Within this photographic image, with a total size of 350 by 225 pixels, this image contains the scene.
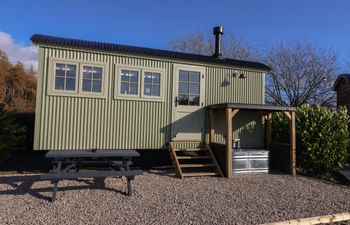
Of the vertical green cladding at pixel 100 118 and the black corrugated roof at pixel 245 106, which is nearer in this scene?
the vertical green cladding at pixel 100 118

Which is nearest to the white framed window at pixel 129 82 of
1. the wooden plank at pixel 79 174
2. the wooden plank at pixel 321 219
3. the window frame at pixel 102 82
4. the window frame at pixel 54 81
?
the window frame at pixel 102 82

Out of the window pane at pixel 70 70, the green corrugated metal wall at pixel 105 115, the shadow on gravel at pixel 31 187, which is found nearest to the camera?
the shadow on gravel at pixel 31 187

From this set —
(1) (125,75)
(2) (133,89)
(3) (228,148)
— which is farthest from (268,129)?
(1) (125,75)

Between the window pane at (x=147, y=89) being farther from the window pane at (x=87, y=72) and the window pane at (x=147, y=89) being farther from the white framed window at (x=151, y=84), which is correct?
the window pane at (x=87, y=72)

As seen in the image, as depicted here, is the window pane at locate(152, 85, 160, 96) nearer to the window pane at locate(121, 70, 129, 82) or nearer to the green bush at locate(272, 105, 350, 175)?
the window pane at locate(121, 70, 129, 82)

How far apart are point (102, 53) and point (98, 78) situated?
661mm

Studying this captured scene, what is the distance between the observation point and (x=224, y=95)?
915 centimetres

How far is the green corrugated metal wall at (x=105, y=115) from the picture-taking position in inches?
290

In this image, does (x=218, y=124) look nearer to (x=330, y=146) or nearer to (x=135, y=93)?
(x=135, y=93)

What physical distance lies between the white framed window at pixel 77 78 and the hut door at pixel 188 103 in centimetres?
207

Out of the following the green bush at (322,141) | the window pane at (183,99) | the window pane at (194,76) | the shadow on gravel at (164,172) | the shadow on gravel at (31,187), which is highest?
the window pane at (194,76)

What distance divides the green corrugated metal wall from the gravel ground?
1.09 meters

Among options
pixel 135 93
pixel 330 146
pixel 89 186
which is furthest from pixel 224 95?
pixel 89 186

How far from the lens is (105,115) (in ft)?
25.7
